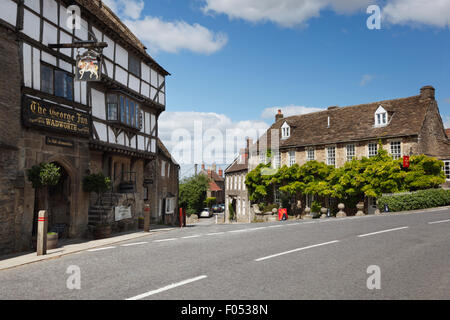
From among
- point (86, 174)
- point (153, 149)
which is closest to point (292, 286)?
point (86, 174)

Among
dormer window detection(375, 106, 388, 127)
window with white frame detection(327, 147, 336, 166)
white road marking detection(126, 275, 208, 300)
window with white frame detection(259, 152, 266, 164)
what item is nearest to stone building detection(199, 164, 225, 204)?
window with white frame detection(259, 152, 266, 164)

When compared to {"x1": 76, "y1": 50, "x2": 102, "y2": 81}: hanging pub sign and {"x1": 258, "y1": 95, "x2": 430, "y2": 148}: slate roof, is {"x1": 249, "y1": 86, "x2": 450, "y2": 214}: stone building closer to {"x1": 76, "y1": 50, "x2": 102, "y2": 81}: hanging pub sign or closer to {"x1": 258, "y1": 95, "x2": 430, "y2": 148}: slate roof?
{"x1": 258, "y1": 95, "x2": 430, "y2": 148}: slate roof

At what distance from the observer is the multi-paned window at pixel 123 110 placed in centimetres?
1792

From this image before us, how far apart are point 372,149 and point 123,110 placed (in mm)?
21220

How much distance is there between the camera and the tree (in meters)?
60.6

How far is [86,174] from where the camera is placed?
16.0m

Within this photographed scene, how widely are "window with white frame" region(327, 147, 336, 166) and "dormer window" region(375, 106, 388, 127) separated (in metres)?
4.25

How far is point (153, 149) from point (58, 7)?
994 cm

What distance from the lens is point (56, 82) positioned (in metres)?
14.1

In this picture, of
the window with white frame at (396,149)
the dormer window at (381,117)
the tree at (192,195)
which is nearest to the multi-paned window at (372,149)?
the window with white frame at (396,149)

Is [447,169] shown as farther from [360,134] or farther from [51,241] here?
[51,241]

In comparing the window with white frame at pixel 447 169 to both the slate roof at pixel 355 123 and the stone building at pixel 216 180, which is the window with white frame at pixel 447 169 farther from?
the stone building at pixel 216 180

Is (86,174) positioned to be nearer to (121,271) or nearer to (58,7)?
(58,7)
